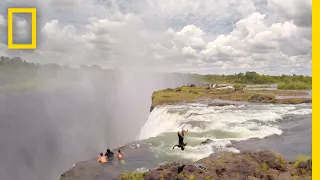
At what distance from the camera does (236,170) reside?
11.2 meters

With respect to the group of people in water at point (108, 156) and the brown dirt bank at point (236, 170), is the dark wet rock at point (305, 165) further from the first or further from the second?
the group of people in water at point (108, 156)

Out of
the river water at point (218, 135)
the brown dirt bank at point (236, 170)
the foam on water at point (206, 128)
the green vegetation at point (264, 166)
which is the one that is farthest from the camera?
the foam on water at point (206, 128)

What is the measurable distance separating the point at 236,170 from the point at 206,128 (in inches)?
435

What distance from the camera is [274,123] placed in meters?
24.4

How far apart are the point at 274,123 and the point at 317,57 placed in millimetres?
19017

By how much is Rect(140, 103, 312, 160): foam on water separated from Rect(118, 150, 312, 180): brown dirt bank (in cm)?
354

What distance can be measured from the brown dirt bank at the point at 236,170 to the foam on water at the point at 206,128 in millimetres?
3545

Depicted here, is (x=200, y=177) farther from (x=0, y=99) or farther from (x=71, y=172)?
(x=0, y=99)

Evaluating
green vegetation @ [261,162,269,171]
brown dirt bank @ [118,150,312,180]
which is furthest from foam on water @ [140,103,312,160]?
green vegetation @ [261,162,269,171]

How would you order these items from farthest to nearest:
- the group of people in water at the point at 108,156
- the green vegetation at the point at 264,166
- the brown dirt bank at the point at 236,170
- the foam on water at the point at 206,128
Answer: the foam on water at the point at 206,128
the group of people in water at the point at 108,156
the green vegetation at the point at 264,166
the brown dirt bank at the point at 236,170

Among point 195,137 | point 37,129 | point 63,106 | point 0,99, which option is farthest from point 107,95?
point 195,137

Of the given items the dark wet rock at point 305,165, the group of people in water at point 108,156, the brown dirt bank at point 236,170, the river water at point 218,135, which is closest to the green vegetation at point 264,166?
the brown dirt bank at point 236,170

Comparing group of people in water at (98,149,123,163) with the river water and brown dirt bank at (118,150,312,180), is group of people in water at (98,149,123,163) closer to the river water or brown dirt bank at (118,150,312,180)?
the river water

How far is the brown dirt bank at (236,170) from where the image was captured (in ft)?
35.5
